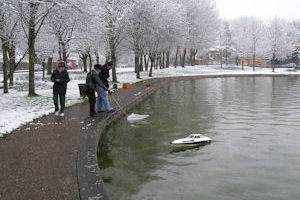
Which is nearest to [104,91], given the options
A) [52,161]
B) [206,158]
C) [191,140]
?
[191,140]

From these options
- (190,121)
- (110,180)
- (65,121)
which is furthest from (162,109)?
(110,180)

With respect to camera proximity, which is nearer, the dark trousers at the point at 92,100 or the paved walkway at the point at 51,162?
the paved walkway at the point at 51,162

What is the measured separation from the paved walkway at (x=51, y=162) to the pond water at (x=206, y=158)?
0.51 m

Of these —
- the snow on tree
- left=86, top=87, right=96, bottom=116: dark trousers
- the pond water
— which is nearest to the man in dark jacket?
left=86, top=87, right=96, bottom=116: dark trousers

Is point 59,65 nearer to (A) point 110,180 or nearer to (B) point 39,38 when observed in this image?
(A) point 110,180

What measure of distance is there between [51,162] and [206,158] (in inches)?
138

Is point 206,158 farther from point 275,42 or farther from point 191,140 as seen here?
point 275,42

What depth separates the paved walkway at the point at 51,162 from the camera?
4762mm

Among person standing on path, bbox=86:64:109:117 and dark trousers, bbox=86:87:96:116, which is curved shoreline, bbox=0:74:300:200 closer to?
dark trousers, bbox=86:87:96:116

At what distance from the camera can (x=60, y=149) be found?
23.1 ft

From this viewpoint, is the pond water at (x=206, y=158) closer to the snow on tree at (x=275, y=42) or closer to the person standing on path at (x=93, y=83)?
the person standing on path at (x=93, y=83)

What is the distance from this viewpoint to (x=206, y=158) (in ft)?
24.6

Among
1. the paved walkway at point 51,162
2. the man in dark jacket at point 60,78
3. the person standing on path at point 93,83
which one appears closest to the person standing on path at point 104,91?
the person standing on path at point 93,83

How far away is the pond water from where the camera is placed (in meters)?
5.67
